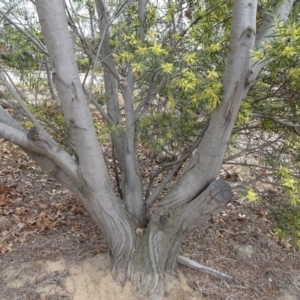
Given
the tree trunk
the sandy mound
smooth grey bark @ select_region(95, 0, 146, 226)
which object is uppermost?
smooth grey bark @ select_region(95, 0, 146, 226)

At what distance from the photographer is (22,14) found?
10.9 feet

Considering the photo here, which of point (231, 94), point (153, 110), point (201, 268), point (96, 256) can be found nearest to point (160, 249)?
point (201, 268)

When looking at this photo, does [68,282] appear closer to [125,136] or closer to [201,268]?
[201,268]

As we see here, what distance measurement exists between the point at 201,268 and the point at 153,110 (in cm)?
137

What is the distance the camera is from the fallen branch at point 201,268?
2813 mm

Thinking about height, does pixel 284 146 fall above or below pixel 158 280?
above

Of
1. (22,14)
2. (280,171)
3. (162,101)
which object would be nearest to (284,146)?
(280,171)

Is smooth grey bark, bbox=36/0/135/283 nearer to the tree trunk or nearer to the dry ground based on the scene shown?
the tree trunk

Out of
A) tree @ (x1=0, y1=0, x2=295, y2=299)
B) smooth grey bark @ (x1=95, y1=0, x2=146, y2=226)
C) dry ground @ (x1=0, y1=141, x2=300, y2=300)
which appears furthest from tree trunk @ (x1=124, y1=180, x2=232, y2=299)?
smooth grey bark @ (x1=95, y1=0, x2=146, y2=226)

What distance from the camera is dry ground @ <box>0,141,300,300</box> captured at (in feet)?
8.79

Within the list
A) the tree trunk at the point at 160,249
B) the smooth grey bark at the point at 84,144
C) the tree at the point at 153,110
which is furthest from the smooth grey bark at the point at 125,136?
the tree trunk at the point at 160,249

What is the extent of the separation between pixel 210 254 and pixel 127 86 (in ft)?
5.33

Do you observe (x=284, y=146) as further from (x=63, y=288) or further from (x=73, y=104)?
(x=63, y=288)

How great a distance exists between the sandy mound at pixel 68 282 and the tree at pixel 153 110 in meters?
0.12
